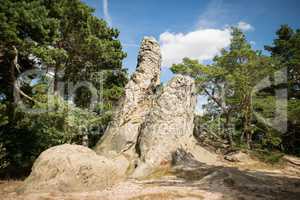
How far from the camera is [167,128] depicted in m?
13.0

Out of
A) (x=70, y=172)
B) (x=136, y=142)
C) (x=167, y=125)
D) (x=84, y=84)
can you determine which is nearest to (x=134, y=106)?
(x=136, y=142)

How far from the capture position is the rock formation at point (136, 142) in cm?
974

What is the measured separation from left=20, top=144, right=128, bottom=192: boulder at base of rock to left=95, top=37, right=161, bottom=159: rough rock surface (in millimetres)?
2800

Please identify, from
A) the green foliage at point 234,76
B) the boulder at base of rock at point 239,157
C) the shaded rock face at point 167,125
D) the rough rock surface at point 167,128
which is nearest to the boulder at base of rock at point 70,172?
the rough rock surface at point 167,128

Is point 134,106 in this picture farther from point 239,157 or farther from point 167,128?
point 239,157

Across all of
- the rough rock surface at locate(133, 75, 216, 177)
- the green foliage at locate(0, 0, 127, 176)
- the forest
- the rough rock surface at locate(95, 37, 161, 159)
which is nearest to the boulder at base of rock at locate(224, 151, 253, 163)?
the forest

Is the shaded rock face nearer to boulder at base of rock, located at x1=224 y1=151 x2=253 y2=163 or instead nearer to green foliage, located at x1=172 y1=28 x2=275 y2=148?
boulder at base of rock, located at x1=224 y1=151 x2=253 y2=163

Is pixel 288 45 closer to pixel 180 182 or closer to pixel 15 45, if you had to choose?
pixel 180 182

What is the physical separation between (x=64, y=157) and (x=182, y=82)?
7906 mm

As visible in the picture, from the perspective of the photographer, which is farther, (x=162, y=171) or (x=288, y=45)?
(x=288, y=45)

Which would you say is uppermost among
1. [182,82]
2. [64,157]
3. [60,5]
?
[60,5]

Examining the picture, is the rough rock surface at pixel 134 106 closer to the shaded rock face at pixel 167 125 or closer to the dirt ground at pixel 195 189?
the shaded rock face at pixel 167 125

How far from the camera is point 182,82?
570 inches

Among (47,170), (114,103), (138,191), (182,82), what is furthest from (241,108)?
(47,170)
